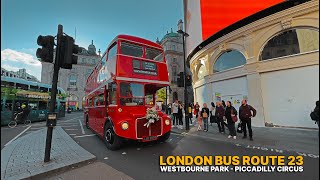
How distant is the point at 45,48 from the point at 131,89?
287 centimetres

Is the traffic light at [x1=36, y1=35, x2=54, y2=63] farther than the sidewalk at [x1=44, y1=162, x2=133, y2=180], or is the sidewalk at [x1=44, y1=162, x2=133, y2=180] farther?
Answer: the traffic light at [x1=36, y1=35, x2=54, y2=63]

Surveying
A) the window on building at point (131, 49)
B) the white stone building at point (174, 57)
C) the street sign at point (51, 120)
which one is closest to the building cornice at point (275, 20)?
the window on building at point (131, 49)

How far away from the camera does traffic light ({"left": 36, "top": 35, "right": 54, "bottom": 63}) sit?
4.79 metres

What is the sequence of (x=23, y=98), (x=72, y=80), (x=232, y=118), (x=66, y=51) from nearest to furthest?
(x=66, y=51)
(x=232, y=118)
(x=23, y=98)
(x=72, y=80)

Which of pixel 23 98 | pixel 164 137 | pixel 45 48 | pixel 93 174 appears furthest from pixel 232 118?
pixel 23 98

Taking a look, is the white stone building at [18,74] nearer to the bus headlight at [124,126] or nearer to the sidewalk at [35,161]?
the sidewalk at [35,161]

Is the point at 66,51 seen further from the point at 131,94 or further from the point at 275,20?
the point at 275,20

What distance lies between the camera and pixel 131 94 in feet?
20.3

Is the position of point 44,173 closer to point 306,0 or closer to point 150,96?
point 150,96

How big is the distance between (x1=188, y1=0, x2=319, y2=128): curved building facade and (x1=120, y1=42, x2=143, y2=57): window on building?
588cm

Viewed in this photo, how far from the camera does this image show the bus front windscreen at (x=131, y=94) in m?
6.00

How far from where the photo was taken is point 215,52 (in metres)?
15.1

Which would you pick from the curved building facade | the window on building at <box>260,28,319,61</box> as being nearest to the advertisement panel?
the curved building facade

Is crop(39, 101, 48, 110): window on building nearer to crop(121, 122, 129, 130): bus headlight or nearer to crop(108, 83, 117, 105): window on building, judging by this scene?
crop(108, 83, 117, 105): window on building
